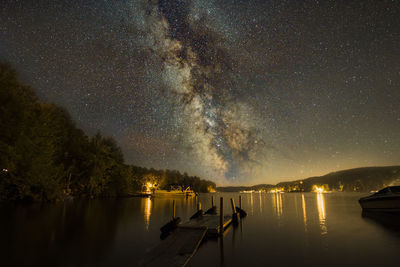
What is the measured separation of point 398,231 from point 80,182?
64.7 meters

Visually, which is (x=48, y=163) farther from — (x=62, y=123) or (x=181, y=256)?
(x=181, y=256)

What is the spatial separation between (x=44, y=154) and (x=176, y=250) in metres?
36.5

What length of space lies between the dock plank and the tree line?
22.5 metres

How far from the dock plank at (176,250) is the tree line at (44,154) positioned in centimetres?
2249

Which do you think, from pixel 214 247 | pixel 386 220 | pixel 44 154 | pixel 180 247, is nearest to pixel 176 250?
pixel 180 247

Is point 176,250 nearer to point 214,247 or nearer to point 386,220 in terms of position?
point 214,247

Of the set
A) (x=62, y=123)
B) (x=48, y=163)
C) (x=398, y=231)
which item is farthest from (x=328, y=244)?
(x=62, y=123)

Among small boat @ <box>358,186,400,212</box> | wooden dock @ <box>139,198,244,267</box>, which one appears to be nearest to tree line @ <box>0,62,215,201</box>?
wooden dock @ <box>139,198,244,267</box>

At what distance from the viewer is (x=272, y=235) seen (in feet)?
62.4

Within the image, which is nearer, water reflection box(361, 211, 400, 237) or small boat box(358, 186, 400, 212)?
water reflection box(361, 211, 400, 237)

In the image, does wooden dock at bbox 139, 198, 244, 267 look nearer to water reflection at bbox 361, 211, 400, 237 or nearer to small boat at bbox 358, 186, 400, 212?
water reflection at bbox 361, 211, 400, 237

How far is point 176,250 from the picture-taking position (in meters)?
11.7

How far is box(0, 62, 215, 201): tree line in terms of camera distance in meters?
25.7

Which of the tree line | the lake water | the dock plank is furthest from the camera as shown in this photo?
the tree line
